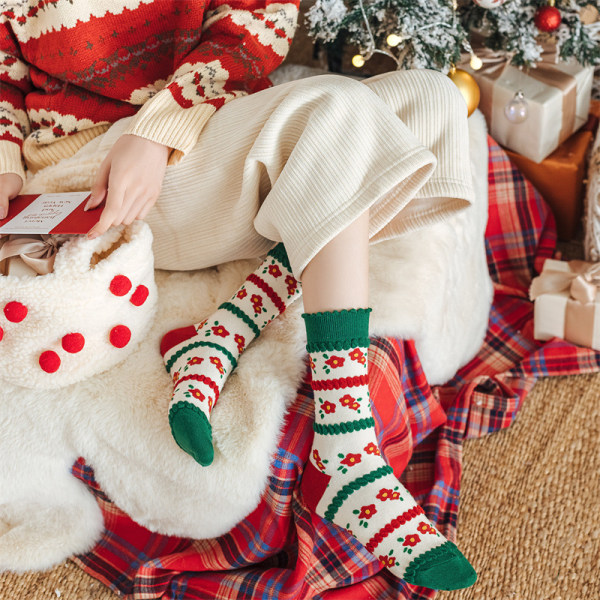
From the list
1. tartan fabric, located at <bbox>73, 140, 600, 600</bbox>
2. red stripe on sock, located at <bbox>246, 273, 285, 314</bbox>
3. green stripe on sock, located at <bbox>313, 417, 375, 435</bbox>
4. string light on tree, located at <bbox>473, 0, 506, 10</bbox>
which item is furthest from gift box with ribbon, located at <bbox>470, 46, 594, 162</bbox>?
green stripe on sock, located at <bbox>313, 417, 375, 435</bbox>

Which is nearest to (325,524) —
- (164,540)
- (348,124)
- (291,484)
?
(291,484)

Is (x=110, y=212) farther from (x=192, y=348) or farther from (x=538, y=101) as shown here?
(x=538, y=101)

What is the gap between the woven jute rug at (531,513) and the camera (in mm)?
891

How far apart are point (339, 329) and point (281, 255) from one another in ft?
0.66

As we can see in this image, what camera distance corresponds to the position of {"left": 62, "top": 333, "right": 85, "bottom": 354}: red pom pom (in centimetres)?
85

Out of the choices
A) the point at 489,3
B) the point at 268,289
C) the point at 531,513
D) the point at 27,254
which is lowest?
the point at 531,513

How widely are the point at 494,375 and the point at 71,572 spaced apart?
0.73 meters

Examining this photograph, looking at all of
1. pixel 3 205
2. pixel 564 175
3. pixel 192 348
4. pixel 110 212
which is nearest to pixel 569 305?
pixel 564 175

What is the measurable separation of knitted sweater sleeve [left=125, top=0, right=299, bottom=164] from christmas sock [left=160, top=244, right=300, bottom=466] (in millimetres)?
209

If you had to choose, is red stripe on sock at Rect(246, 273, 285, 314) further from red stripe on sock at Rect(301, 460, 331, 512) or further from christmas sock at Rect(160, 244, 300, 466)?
red stripe on sock at Rect(301, 460, 331, 512)

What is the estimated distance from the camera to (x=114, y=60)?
102cm

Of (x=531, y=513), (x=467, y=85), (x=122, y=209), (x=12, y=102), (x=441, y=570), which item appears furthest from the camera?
(x=467, y=85)

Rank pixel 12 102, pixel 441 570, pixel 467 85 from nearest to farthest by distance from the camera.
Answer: pixel 441 570 → pixel 12 102 → pixel 467 85

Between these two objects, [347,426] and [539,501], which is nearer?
[347,426]
